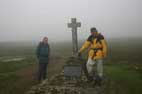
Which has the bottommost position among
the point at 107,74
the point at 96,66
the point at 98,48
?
the point at 107,74

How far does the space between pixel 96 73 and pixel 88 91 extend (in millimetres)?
1319

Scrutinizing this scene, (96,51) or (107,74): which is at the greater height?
(96,51)

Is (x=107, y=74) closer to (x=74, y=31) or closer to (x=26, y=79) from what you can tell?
(x=74, y=31)

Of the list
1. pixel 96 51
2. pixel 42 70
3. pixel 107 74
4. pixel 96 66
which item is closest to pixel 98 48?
pixel 96 51

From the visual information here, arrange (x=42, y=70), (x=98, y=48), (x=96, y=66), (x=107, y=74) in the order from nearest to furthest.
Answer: (x=98, y=48)
(x=96, y=66)
(x=42, y=70)
(x=107, y=74)

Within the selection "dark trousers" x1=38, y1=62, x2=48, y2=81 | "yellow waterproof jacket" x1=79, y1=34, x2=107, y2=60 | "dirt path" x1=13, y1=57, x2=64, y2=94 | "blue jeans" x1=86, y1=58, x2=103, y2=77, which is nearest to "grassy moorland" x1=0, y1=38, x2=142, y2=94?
"dirt path" x1=13, y1=57, x2=64, y2=94

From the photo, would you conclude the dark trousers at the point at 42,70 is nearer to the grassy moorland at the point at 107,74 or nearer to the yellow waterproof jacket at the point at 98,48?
the grassy moorland at the point at 107,74

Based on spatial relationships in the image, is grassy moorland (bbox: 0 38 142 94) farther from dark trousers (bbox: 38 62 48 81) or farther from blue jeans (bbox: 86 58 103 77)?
blue jeans (bbox: 86 58 103 77)

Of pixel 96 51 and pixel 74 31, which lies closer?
pixel 96 51

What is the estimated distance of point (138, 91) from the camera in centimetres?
974

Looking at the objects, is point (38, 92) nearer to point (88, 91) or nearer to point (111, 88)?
point (88, 91)

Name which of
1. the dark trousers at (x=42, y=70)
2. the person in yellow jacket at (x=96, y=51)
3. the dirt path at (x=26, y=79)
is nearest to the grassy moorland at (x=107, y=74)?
the dirt path at (x=26, y=79)

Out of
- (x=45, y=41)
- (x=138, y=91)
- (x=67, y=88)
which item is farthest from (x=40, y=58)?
(x=138, y=91)

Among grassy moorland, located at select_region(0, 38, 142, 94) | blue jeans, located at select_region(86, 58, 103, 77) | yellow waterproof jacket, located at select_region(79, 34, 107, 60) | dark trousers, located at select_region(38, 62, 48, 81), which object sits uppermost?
yellow waterproof jacket, located at select_region(79, 34, 107, 60)
